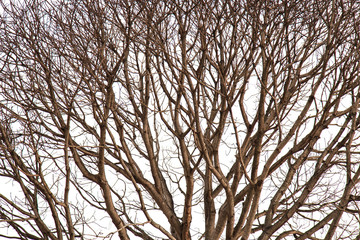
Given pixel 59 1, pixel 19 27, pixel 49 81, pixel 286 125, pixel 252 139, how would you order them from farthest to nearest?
pixel 286 125 → pixel 252 139 → pixel 59 1 → pixel 19 27 → pixel 49 81

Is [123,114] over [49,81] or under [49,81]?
over

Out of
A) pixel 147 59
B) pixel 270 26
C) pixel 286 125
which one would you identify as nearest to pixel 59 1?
pixel 147 59

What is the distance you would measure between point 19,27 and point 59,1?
1.73ft

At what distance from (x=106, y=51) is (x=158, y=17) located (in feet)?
1.89

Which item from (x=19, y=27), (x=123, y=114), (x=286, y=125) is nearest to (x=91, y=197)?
(x=123, y=114)

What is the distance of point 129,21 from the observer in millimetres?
3969

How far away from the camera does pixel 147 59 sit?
171 inches

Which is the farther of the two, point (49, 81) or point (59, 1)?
point (59, 1)

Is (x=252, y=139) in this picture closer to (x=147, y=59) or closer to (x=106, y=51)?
(x=147, y=59)

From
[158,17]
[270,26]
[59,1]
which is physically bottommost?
[270,26]

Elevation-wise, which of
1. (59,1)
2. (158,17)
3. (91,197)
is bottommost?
(91,197)

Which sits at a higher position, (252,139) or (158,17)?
(158,17)

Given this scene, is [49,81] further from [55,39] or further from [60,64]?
[55,39]

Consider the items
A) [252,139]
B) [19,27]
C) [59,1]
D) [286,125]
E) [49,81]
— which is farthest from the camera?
[286,125]
